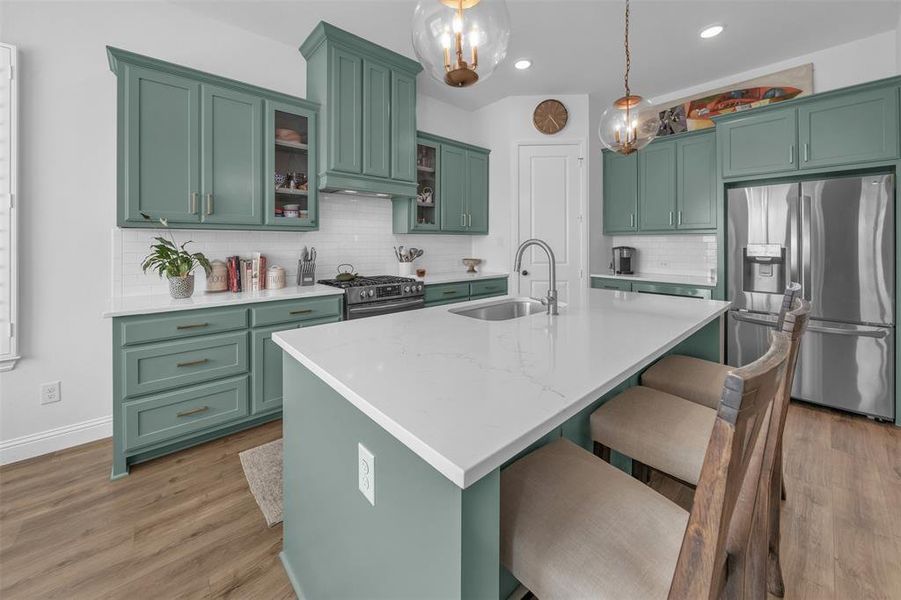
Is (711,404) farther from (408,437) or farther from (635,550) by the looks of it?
(408,437)

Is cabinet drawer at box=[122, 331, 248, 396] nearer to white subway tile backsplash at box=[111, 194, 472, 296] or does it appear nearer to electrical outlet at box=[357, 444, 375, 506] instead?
white subway tile backsplash at box=[111, 194, 472, 296]

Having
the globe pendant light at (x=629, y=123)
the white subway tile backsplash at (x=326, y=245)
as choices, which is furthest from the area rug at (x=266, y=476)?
the globe pendant light at (x=629, y=123)

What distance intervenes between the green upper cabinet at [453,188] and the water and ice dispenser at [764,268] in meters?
2.61

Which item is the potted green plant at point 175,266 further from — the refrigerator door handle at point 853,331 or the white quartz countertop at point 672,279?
the refrigerator door handle at point 853,331

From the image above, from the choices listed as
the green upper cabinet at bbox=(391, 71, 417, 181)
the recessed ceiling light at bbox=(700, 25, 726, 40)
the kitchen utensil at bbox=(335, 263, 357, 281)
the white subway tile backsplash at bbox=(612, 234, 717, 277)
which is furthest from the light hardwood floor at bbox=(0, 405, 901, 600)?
the recessed ceiling light at bbox=(700, 25, 726, 40)

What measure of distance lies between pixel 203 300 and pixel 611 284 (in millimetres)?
3833

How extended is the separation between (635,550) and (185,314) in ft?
8.16

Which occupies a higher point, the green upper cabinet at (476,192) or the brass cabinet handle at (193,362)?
the green upper cabinet at (476,192)

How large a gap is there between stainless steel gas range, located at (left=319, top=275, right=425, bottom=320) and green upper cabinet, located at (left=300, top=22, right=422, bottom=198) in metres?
0.77

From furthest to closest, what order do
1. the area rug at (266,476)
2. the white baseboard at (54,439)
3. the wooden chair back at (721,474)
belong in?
the white baseboard at (54,439) → the area rug at (266,476) → the wooden chair back at (721,474)

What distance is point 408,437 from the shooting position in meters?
0.69

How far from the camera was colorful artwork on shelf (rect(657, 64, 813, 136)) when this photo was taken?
3547 millimetres

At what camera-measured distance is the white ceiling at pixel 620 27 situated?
9.25 feet

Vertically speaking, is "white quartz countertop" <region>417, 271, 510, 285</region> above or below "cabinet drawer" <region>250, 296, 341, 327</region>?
above
